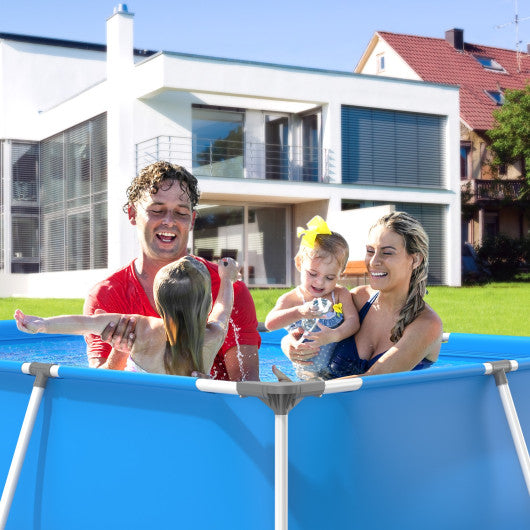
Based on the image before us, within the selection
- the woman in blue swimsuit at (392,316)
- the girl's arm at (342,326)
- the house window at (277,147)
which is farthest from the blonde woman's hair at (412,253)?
the house window at (277,147)

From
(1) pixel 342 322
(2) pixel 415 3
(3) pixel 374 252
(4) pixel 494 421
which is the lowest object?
(4) pixel 494 421

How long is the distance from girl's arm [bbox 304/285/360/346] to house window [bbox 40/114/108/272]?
18.2 metres

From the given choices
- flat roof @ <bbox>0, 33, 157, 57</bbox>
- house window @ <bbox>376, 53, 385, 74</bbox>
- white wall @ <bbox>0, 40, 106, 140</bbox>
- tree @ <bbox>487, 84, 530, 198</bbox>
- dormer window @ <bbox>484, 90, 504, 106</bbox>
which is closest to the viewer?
white wall @ <bbox>0, 40, 106, 140</bbox>

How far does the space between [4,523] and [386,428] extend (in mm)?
1429

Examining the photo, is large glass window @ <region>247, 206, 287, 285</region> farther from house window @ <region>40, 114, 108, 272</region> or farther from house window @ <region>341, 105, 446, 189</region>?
house window @ <region>40, 114, 108, 272</region>

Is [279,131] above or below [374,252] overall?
above

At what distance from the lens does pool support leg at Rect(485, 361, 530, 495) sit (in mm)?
3070

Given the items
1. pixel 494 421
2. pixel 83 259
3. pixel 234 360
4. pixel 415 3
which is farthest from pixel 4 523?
pixel 415 3

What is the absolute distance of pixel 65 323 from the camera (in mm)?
2824

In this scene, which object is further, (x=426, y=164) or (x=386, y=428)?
(x=426, y=164)

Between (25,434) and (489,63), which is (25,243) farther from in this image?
(25,434)

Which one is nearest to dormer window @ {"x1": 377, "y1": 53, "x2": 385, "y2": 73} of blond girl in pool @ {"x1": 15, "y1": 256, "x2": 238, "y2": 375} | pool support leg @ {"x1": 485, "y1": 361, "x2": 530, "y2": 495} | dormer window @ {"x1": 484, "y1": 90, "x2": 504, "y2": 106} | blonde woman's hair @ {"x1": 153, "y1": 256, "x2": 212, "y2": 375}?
dormer window @ {"x1": 484, "y1": 90, "x2": 504, "y2": 106}

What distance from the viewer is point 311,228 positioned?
3807 millimetres

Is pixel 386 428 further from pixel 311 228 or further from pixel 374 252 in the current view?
pixel 311 228
